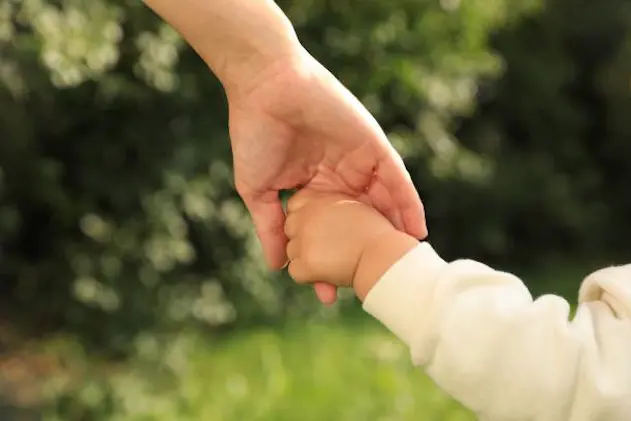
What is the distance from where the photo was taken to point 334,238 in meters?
0.76

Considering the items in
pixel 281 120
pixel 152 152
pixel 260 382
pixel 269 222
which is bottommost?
pixel 260 382

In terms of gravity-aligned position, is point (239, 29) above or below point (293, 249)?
above

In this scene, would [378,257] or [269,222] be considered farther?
[269,222]

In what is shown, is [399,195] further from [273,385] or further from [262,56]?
[273,385]

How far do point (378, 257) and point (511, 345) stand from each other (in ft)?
0.47

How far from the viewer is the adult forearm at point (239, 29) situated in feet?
2.63

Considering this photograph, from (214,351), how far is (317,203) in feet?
4.24

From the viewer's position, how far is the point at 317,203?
826 mm

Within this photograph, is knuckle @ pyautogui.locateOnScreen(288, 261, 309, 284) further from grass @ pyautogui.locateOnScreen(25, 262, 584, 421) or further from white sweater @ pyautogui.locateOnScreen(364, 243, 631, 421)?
grass @ pyautogui.locateOnScreen(25, 262, 584, 421)

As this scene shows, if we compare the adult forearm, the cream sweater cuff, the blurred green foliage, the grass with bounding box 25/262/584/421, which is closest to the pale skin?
the adult forearm

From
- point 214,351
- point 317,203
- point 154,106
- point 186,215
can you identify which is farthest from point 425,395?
point 317,203

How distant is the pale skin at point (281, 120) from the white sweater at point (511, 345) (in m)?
0.15

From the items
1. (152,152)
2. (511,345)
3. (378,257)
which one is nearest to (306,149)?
(378,257)

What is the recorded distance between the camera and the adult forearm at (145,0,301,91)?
80 cm
